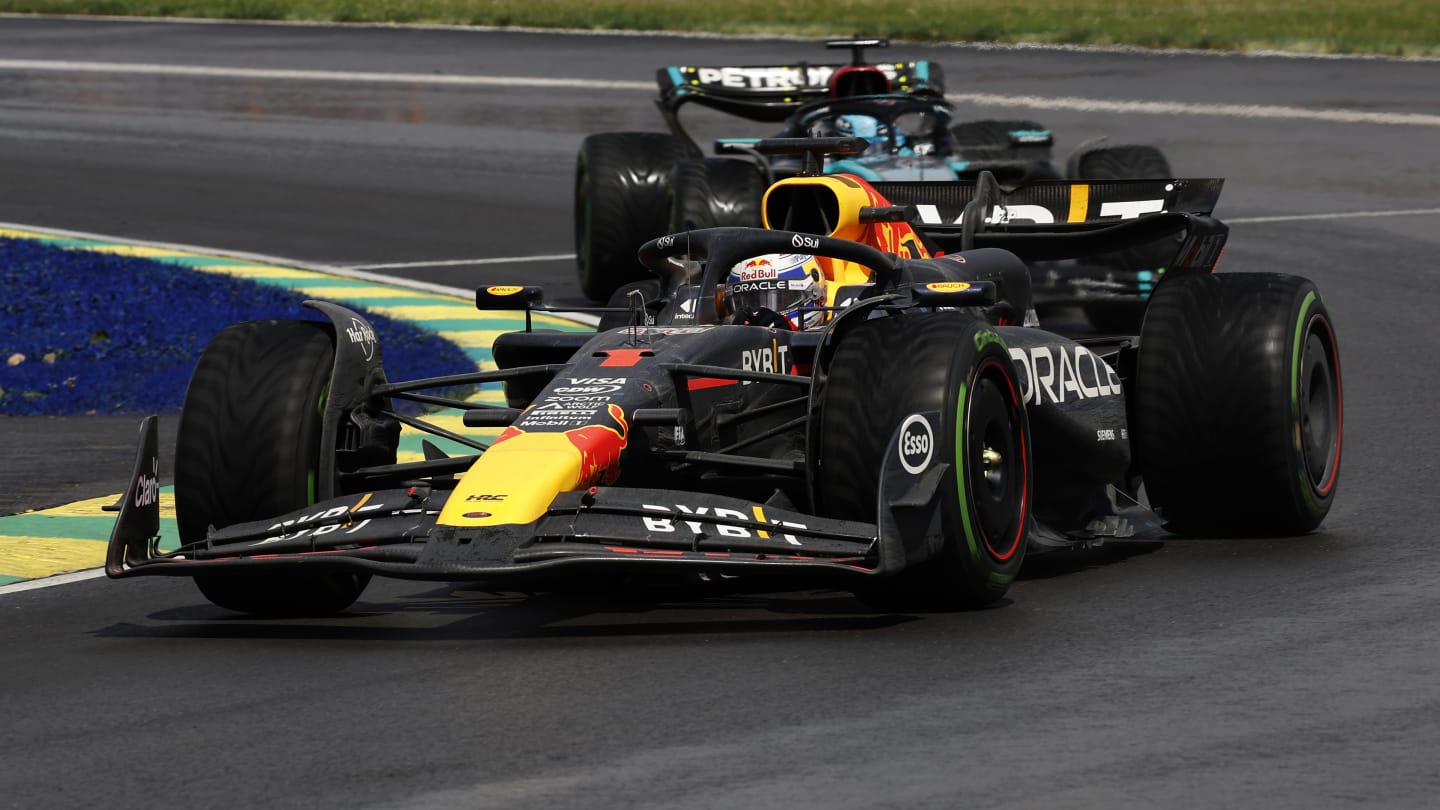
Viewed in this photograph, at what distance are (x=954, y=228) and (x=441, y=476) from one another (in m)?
3.58

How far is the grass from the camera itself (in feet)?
108

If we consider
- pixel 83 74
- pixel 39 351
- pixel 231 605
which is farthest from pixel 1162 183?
pixel 83 74

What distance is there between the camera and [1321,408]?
932 centimetres

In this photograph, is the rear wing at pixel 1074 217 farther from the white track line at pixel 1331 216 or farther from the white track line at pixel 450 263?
the white track line at pixel 1331 216

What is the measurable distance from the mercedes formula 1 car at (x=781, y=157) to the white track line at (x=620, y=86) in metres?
7.29

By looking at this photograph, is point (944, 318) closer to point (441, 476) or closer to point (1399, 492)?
point (441, 476)

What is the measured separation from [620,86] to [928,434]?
74.8 feet

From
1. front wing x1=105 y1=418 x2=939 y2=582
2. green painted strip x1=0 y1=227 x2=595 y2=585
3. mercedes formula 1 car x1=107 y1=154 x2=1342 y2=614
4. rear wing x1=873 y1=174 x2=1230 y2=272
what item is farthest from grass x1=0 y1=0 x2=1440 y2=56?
front wing x1=105 y1=418 x2=939 y2=582

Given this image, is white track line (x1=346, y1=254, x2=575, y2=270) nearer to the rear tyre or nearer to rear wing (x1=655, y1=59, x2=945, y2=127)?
rear wing (x1=655, y1=59, x2=945, y2=127)

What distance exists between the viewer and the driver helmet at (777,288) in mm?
8992

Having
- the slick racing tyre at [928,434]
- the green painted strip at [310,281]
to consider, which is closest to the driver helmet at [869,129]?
the green painted strip at [310,281]

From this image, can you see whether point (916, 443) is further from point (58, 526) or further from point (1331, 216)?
point (1331, 216)

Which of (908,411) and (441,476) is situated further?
(441,476)

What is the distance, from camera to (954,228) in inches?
443
